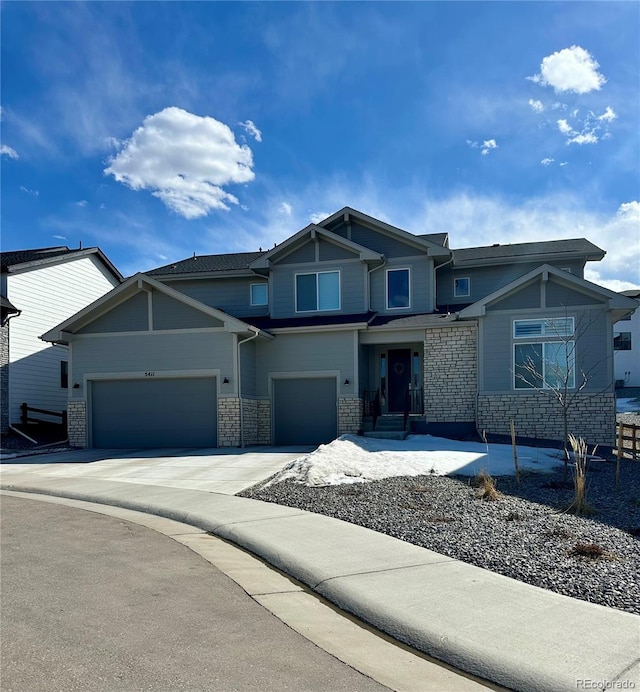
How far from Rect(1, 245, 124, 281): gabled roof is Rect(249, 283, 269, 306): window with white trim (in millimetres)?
8993

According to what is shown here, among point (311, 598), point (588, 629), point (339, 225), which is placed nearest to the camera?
point (588, 629)

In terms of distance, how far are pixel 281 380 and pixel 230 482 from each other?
28.8ft

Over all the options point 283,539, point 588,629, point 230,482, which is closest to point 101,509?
point 230,482

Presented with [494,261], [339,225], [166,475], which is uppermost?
[339,225]

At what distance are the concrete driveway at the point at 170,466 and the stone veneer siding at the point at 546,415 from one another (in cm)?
554

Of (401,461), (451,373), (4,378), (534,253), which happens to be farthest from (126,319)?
(534,253)

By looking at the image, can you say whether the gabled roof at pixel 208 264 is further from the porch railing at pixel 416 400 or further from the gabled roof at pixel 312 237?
the porch railing at pixel 416 400

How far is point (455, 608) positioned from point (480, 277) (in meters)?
19.2

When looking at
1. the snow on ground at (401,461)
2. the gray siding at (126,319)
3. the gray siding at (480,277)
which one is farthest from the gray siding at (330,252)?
the snow on ground at (401,461)

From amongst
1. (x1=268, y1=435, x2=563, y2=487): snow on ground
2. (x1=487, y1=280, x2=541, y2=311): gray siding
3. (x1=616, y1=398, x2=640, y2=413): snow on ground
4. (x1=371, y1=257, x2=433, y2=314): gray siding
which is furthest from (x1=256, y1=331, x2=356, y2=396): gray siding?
(x1=616, y1=398, x2=640, y2=413): snow on ground

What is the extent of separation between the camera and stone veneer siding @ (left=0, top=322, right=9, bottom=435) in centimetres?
2250

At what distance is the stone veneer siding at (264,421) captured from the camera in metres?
20.7

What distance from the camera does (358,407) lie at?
65.0 ft

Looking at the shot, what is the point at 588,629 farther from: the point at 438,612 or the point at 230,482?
the point at 230,482
